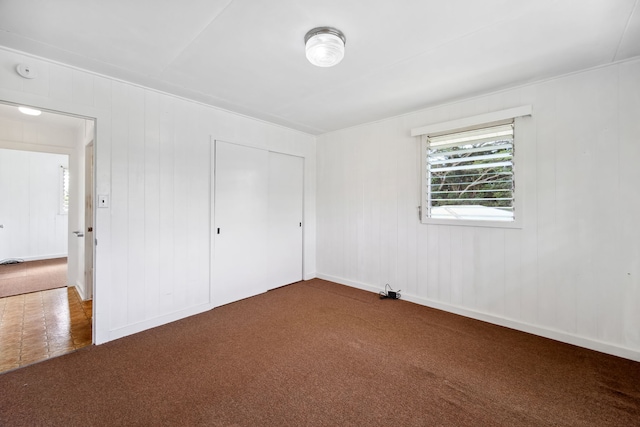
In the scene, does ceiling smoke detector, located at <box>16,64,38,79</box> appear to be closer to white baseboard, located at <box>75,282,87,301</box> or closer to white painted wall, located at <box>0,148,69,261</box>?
white baseboard, located at <box>75,282,87,301</box>

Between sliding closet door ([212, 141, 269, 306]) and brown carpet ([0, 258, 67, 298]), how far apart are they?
298 centimetres

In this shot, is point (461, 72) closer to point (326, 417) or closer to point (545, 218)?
point (545, 218)

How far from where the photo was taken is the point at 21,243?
19.3 ft

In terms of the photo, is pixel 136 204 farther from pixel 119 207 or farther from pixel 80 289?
pixel 80 289

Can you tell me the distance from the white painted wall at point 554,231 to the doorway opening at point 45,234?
351 cm

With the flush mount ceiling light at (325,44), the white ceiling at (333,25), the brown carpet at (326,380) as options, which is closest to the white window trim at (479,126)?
the white ceiling at (333,25)

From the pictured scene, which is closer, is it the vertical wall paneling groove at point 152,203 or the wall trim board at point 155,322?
the wall trim board at point 155,322

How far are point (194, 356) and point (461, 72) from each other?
3465mm

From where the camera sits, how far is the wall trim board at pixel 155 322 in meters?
2.64

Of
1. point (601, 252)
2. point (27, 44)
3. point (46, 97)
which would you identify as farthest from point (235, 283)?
point (601, 252)

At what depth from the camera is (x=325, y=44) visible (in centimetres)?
189

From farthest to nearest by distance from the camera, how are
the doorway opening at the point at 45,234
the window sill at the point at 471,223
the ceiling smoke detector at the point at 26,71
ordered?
1. the window sill at the point at 471,223
2. the doorway opening at the point at 45,234
3. the ceiling smoke detector at the point at 26,71

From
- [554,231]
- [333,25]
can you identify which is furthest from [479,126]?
[333,25]

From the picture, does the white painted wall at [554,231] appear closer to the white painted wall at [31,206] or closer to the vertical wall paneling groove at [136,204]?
the vertical wall paneling groove at [136,204]
